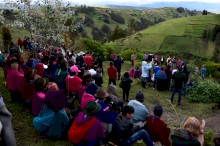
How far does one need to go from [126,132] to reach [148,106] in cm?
979

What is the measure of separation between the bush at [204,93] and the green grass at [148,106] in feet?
1.65

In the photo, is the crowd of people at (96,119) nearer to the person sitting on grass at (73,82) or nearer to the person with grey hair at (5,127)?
the person sitting on grass at (73,82)

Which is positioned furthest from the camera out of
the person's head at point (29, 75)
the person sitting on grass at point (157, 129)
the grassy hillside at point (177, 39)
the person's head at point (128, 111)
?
the grassy hillside at point (177, 39)

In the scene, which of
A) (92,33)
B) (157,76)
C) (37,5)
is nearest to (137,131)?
(157,76)

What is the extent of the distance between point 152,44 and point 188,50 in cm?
863

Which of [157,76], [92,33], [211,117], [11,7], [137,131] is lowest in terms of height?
[92,33]

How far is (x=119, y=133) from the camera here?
323 inches

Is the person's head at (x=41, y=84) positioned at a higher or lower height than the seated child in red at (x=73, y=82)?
higher

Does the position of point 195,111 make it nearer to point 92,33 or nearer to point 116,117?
point 116,117

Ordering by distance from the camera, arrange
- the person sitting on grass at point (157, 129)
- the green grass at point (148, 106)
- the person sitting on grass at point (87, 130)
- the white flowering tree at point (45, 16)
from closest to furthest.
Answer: the person sitting on grass at point (87, 130), the person sitting on grass at point (157, 129), the green grass at point (148, 106), the white flowering tree at point (45, 16)

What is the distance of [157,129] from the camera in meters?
8.48

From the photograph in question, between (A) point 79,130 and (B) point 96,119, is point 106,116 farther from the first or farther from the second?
(A) point 79,130

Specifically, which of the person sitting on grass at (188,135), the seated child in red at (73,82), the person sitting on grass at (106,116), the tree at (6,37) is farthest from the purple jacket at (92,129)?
the tree at (6,37)

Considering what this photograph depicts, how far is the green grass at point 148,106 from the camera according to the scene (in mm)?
9047
